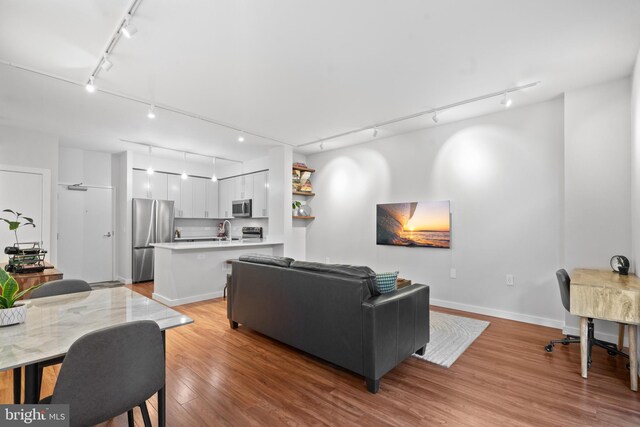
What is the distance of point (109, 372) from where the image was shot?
1229 millimetres

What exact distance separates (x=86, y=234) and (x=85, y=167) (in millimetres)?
1362

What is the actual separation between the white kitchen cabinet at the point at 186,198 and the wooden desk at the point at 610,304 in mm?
7154

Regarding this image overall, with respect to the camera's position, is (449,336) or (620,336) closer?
(620,336)

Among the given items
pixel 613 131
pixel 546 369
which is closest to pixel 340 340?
pixel 546 369

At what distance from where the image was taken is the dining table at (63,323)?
1.20 m

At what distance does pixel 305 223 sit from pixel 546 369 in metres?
4.73

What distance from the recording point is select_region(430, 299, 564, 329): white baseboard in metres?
3.67

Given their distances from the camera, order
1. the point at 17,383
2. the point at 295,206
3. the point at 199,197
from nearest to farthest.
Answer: the point at 17,383 < the point at 295,206 < the point at 199,197

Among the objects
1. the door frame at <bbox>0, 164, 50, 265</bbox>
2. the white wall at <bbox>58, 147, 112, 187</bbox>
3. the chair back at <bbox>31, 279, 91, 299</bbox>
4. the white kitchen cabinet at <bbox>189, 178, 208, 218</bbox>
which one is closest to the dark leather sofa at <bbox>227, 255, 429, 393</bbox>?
the chair back at <bbox>31, 279, 91, 299</bbox>

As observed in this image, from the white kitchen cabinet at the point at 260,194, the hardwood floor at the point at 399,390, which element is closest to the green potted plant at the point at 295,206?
the white kitchen cabinet at the point at 260,194

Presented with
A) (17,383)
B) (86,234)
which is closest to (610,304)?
(17,383)

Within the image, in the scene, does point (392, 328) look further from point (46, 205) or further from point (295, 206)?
point (46, 205)

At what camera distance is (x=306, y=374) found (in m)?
2.55

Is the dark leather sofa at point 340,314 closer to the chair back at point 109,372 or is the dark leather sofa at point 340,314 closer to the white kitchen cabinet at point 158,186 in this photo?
the chair back at point 109,372
